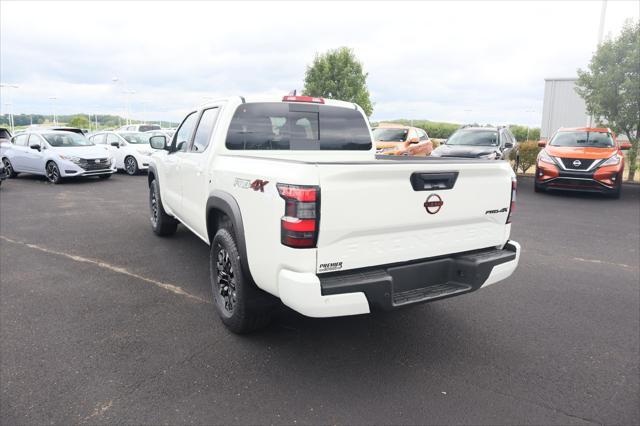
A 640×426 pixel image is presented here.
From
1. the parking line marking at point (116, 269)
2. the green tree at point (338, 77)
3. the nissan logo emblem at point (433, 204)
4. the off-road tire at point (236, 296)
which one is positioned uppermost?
the green tree at point (338, 77)

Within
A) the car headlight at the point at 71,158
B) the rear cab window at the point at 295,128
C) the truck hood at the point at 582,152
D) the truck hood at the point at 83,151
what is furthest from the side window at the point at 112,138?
the truck hood at the point at 582,152

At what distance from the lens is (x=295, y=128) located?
Result: 4223 mm

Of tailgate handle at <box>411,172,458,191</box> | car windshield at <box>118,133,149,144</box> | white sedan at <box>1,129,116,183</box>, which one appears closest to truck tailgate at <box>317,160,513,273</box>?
tailgate handle at <box>411,172,458,191</box>

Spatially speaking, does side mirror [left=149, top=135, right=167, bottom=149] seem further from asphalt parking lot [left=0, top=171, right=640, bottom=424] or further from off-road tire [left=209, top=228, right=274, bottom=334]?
off-road tire [left=209, top=228, right=274, bottom=334]

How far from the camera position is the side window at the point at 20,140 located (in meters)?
14.0

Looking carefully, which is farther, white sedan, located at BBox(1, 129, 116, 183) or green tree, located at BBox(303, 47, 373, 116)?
green tree, located at BBox(303, 47, 373, 116)

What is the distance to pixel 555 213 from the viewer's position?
29.2 ft

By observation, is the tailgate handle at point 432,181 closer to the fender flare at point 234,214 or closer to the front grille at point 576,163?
the fender flare at point 234,214

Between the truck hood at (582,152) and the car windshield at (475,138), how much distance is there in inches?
78.7

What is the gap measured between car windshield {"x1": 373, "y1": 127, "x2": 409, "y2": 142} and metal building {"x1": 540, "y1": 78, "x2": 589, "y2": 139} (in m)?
10.8

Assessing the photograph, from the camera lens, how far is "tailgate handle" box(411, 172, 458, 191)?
2.81 meters

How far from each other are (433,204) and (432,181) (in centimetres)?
15

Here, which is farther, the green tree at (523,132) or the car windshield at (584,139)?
the green tree at (523,132)

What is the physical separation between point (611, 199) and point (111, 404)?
12.0 m
